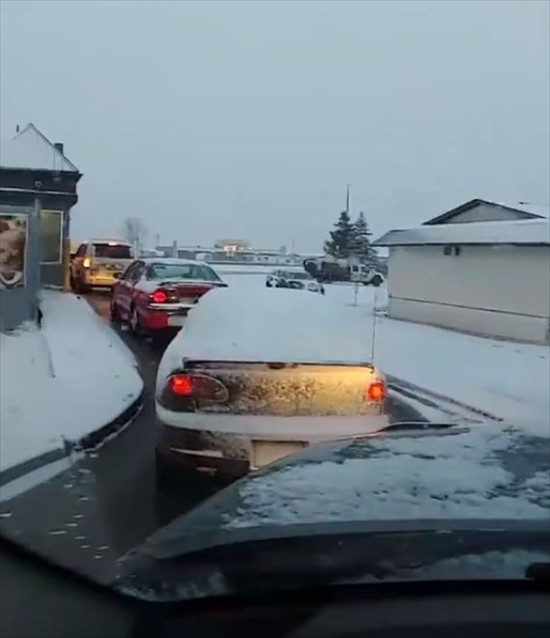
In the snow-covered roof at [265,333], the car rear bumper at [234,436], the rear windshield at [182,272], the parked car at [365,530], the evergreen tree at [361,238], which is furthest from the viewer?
the evergreen tree at [361,238]

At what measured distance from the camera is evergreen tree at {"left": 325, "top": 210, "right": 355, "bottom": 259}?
239ft

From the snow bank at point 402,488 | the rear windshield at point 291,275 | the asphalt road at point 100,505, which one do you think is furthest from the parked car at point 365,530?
the rear windshield at point 291,275

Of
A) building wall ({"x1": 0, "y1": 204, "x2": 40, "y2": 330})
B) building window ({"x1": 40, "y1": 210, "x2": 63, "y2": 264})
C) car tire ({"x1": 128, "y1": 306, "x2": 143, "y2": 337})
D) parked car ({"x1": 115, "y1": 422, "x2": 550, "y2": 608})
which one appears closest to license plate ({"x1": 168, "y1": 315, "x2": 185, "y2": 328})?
car tire ({"x1": 128, "y1": 306, "x2": 143, "y2": 337})

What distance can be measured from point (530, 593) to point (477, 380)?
45.8 ft

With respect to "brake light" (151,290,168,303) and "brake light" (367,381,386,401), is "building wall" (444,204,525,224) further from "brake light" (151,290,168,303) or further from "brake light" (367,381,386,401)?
"brake light" (367,381,386,401)

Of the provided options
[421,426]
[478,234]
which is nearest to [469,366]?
[478,234]

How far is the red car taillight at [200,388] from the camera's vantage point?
271 inches

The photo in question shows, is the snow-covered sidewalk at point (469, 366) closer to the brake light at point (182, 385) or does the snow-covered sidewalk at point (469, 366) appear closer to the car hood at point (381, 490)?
the brake light at point (182, 385)

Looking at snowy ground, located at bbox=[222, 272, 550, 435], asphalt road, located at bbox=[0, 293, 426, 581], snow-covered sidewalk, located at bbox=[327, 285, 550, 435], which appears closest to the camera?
asphalt road, located at bbox=[0, 293, 426, 581]

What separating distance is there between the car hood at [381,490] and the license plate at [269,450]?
3.43 m

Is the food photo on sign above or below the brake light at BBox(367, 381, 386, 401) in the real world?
above

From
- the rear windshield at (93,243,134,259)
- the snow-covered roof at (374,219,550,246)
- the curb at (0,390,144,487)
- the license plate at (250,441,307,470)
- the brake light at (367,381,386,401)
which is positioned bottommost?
the curb at (0,390,144,487)

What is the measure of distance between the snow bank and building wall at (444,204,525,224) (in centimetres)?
2802

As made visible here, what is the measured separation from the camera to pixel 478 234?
1073 inches
